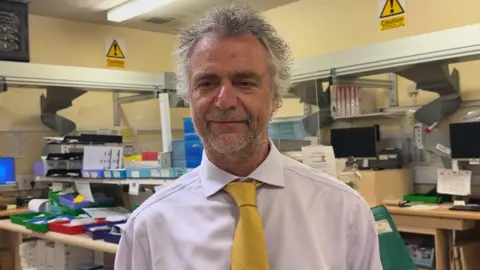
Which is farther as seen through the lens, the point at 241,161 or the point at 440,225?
the point at 440,225

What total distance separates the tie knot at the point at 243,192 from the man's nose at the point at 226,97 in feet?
0.67

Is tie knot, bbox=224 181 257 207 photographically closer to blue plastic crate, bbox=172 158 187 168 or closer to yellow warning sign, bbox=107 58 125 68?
blue plastic crate, bbox=172 158 187 168

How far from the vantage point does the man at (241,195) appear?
1188 mm

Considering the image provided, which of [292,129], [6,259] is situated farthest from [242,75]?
[6,259]

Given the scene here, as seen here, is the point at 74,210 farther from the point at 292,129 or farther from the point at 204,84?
the point at 204,84

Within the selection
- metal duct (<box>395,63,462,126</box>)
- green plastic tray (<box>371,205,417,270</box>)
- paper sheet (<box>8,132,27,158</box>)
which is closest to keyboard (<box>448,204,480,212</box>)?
metal duct (<box>395,63,462,126</box>)

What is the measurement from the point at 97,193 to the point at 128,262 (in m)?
2.62

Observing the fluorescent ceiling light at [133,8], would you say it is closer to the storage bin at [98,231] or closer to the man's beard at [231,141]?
the storage bin at [98,231]

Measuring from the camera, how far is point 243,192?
49.2 inches

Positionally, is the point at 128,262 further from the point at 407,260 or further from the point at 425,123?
the point at 425,123

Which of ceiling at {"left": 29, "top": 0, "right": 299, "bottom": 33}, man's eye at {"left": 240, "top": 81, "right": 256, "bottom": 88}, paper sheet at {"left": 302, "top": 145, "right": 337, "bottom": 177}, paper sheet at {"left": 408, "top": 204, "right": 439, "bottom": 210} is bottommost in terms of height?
paper sheet at {"left": 408, "top": 204, "right": 439, "bottom": 210}

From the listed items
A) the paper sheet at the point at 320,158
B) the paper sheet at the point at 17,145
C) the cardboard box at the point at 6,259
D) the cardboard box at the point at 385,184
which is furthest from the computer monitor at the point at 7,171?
the paper sheet at the point at 320,158

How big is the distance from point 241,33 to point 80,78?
133 inches

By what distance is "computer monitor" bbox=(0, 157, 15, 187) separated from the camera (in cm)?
514
